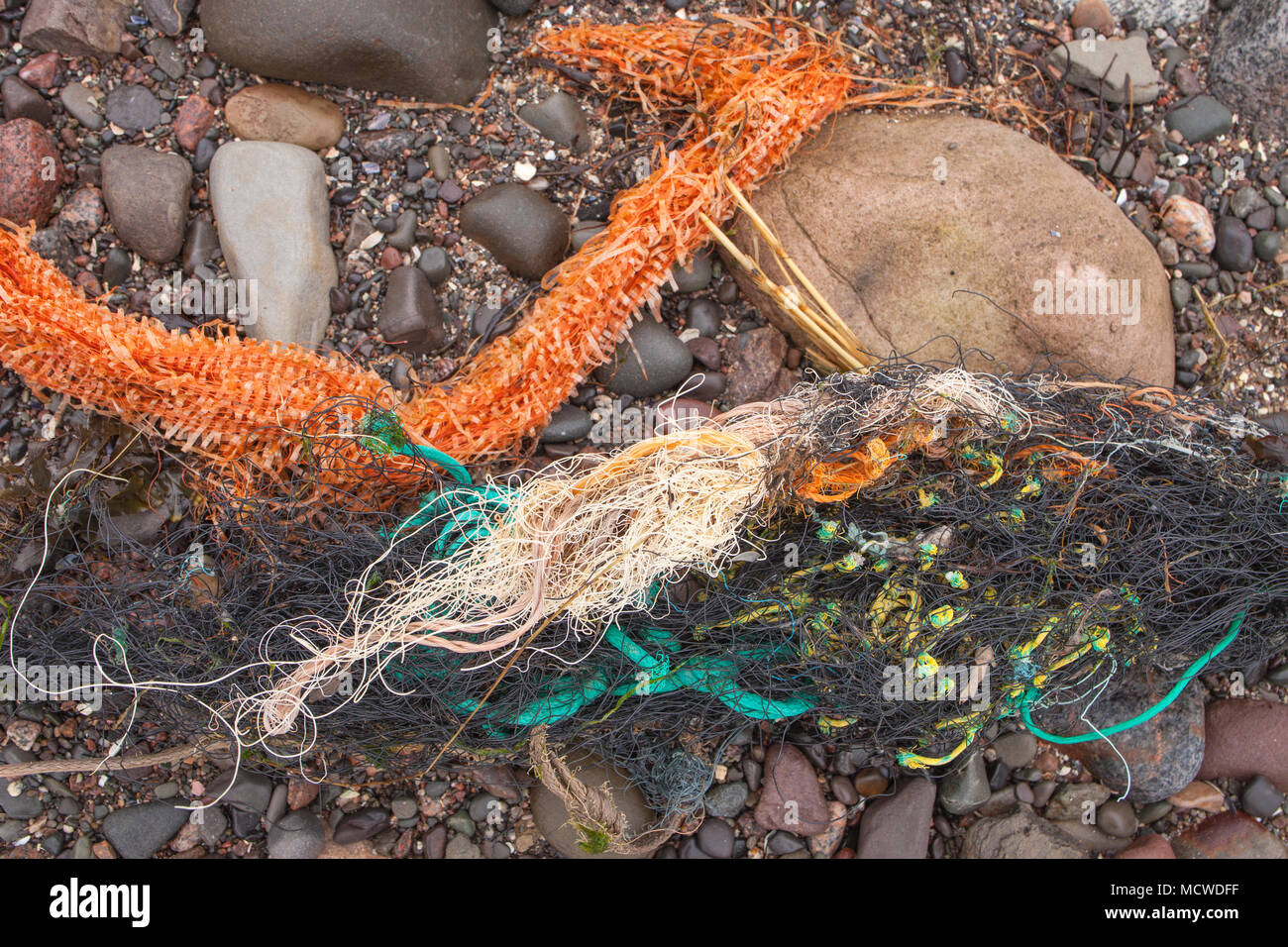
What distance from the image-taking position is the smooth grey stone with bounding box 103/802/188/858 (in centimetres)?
349

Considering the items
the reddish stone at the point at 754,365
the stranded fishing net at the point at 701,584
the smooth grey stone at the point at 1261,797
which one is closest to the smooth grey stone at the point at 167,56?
the stranded fishing net at the point at 701,584

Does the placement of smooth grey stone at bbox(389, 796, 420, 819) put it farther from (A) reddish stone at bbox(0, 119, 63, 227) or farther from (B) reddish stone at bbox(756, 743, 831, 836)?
(A) reddish stone at bbox(0, 119, 63, 227)

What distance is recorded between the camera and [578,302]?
3492 mm

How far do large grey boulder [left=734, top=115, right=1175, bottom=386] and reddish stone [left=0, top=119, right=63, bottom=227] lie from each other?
3.13 meters

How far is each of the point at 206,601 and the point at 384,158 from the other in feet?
7.00

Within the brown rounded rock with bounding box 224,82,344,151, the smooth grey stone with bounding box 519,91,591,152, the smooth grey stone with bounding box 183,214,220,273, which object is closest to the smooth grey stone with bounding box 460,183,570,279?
the smooth grey stone with bounding box 519,91,591,152

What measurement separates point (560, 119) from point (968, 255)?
1.95 metres

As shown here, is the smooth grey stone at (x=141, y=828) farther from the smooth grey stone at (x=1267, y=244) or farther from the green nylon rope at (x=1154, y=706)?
the smooth grey stone at (x=1267, y=244)

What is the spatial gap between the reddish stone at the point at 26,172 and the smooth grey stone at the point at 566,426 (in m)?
2.46

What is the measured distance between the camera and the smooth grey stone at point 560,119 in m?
3.81

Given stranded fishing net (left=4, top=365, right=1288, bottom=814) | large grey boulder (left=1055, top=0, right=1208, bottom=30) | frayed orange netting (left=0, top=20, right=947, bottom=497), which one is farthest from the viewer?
large grey boulder (left=1055, top=0, right=1208, bottom=30)

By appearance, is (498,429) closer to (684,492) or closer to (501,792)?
(684,492)

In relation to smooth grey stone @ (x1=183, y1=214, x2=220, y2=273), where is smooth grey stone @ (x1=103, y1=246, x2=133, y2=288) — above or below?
below

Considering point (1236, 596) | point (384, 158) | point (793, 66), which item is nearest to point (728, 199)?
point (793, 66)
